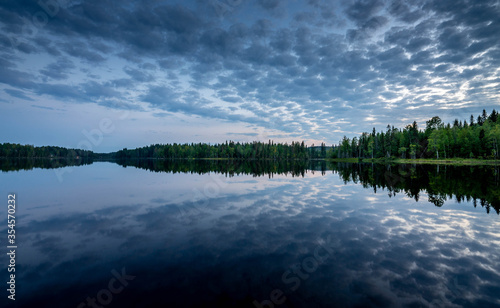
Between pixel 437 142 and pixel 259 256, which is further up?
pixel 437 142

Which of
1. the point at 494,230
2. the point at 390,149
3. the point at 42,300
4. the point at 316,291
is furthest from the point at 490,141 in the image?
the point at 42,300

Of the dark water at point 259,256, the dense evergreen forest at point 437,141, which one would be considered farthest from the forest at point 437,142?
the dark water at point 259,256

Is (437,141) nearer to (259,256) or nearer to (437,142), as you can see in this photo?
(437,142)

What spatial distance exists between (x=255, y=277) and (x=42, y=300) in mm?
6953

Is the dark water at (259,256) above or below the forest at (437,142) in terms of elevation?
below

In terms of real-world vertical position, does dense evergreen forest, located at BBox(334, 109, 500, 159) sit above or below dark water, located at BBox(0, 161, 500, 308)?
above

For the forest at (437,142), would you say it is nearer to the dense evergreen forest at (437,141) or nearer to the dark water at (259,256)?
the dense evergreen forest at (437,141)

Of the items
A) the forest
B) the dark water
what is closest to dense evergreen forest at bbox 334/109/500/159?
the forest

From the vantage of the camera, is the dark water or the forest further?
the forest

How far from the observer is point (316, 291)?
7223mm

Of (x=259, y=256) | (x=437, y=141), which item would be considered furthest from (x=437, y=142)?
(x=259, y=256)

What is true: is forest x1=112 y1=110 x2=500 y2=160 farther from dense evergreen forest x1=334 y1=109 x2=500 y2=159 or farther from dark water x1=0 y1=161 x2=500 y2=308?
dark water x1=0 y1=161 x2=500 y2=308

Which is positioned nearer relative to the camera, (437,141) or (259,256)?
(259,256)

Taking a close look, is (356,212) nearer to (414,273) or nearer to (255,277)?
(414,273)
